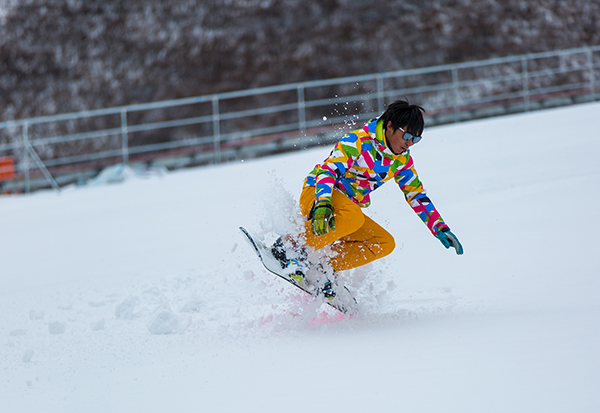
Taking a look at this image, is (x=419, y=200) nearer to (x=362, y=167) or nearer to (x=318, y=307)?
(x=362, y=167)

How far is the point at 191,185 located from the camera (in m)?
8.05

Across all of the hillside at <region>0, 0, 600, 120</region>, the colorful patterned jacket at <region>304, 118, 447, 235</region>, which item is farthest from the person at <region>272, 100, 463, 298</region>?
the hillside at <region>0, 0, 600, 120</region>

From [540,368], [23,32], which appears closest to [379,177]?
[540,368]

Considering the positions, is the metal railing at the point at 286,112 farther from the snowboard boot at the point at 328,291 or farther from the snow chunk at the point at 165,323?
the snowboard boot at the point at 328,291

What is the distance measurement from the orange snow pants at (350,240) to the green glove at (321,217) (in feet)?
0.64

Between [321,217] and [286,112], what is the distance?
12.4 m

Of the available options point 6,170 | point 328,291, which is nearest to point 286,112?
point 6,170

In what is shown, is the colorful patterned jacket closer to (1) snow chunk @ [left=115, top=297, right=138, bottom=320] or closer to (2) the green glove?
(2) the green glove

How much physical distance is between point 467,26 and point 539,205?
10.5m

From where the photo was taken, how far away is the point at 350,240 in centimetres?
339

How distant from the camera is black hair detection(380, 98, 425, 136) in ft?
9.64

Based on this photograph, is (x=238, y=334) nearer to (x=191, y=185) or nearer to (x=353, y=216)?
(x=353, y=216)

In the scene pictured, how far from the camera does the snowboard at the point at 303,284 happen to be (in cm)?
317

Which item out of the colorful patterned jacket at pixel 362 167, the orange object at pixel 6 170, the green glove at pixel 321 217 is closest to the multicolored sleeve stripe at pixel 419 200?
the colorful patterned jacket at pixel 362 167
